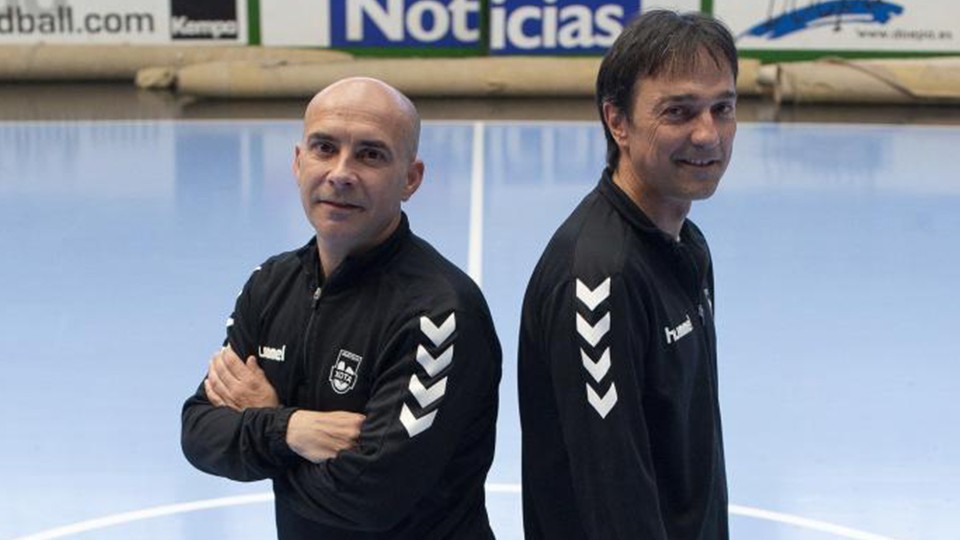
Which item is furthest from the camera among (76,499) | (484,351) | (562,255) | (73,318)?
(73,318)

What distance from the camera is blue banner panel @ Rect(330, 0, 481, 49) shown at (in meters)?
17.6

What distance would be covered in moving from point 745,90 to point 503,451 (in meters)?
11.4

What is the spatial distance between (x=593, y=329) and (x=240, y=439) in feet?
2.68

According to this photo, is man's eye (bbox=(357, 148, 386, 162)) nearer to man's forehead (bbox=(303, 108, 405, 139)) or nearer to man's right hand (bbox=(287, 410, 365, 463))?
man's forehead (bbox=(303, 108, 405, 139))

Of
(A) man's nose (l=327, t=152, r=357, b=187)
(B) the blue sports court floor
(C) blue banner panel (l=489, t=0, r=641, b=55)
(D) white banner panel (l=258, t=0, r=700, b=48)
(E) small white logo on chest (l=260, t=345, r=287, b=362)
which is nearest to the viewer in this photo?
(A) man's nose (l=327, t=152, r=357, b=187)

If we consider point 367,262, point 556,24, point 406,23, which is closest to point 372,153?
point 367,262

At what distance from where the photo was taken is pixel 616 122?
9.73ft

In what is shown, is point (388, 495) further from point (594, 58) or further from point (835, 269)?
point (594, 58)

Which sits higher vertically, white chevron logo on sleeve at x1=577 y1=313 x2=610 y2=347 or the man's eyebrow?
the man's eyebrow

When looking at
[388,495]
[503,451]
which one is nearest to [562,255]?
[388,495]

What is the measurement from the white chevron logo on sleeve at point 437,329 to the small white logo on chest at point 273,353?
1.17 feet

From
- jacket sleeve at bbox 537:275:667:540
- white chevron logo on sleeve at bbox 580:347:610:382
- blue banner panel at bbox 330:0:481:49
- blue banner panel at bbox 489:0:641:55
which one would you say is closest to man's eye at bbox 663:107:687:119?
jacket sleeve at bbox 537:275:667:540

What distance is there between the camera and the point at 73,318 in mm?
8273

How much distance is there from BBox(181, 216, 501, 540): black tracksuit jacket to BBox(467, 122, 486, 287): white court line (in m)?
4.67
